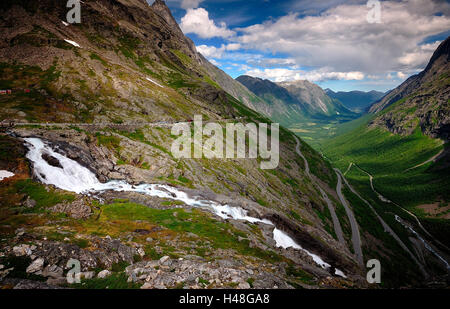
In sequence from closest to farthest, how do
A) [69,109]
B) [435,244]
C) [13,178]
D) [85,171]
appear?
1. [13,178]
2. [85,171]
3. [69,109]
4. [435,244]

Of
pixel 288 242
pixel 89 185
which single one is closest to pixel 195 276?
pixel 89 185

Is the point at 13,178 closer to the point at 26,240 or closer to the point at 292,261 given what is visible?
the point at 26,240

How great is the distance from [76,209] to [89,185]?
16870 millimetres

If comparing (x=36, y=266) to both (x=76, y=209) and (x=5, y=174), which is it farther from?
(x=5, y=174)

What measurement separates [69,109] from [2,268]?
3053 inches

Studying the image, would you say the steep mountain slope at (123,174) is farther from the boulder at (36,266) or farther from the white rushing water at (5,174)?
the white rushing water at (5,174)

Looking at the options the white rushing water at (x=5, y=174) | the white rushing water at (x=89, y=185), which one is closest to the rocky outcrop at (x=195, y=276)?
the white rushing water at (x=89, y=185)

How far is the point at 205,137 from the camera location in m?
104

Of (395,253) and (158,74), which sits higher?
(158,74)

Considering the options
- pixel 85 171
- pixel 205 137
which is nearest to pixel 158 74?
pixel 205 137

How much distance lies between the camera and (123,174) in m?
58.9

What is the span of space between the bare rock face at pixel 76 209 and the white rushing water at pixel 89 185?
35.9 ft

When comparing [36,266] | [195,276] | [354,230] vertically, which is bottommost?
[354,230]

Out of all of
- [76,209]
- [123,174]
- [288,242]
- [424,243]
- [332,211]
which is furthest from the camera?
[424,243]
